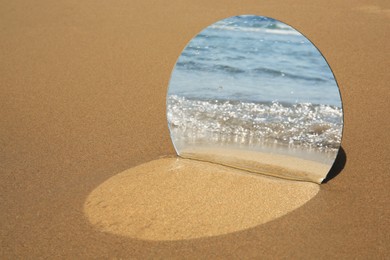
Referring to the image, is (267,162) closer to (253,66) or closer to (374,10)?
(253,66)

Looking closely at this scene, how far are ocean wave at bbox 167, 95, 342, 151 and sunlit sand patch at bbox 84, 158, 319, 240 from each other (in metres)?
0.15

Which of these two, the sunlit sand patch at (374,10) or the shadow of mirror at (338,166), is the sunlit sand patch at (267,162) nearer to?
the shadow of mirror at (338,166)

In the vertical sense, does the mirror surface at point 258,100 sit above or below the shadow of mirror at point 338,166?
above

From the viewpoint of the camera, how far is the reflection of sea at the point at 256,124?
2.11m

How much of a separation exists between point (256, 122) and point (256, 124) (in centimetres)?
1

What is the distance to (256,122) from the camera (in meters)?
2.24

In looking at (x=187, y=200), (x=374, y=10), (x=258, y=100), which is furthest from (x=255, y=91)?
(x=374, y=10)

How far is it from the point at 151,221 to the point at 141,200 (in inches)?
6.2

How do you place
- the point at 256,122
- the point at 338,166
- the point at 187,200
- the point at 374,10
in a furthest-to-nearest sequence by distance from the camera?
the point at 374,10
the point at 338,166
the point at 256,122
the point at 187,200

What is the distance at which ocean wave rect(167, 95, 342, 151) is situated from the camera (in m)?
2.11

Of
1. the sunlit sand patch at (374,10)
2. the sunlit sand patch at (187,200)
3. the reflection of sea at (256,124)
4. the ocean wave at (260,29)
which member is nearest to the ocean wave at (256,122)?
the reflection of sea at (256,124)

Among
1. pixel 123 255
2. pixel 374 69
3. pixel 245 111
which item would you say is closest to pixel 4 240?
pixel 123 255

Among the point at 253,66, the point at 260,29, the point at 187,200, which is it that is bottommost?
the point at 187,200

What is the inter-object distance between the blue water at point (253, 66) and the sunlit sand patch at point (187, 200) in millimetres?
338
